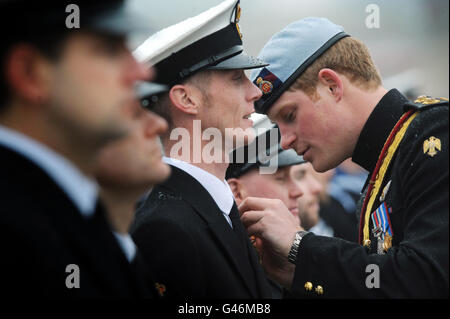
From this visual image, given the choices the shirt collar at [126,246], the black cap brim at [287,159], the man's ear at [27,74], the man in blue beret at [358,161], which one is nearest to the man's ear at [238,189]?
the black cap brim at [287,159]

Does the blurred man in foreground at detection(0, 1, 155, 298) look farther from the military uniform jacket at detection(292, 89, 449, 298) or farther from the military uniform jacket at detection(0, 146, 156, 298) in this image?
the military uniform jacket at detection(292, 89, 449, 298)

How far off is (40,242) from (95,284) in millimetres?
201

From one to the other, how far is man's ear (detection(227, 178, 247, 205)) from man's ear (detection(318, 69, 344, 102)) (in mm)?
Result: 1040

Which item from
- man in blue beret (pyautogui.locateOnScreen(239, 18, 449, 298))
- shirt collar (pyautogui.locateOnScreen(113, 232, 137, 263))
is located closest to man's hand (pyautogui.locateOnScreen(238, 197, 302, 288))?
man in blue beret (pyautogui.locateOnScreen(239, 18, 449, 298))

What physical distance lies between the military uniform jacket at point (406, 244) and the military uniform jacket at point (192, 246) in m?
0.29

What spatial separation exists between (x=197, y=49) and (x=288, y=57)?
2.14ft

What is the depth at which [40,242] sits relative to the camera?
1.31 metres

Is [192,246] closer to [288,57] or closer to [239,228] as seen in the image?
[239,228]

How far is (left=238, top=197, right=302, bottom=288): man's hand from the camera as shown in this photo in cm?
261

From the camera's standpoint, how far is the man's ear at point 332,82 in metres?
2.92

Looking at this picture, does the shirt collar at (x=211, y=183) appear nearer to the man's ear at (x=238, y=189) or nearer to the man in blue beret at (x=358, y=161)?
the man in blue beret at (x=358, y=161)

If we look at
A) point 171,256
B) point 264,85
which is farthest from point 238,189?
point 171,256
